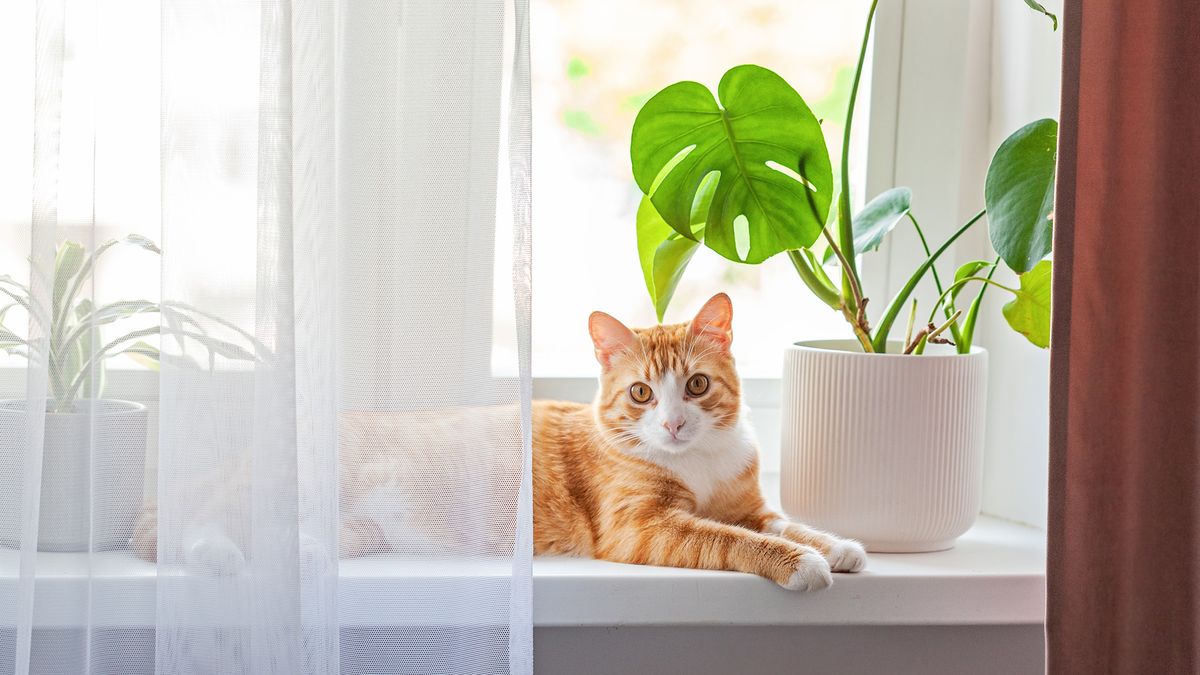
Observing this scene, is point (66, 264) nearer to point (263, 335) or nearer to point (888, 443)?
point (263, 335)

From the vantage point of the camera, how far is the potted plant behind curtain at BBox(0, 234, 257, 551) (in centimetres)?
91

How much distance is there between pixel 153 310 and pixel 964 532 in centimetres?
91

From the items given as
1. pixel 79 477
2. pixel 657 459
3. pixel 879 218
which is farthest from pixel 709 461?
pixel 79 477

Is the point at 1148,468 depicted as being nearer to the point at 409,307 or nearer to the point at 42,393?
the point at 409,307

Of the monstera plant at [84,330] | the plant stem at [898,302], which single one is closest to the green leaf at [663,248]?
the plant stem at [898,302]

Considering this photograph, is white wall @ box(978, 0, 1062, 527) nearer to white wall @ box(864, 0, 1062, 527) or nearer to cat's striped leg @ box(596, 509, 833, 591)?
white wall @ box(864, 0, 1062, 527)

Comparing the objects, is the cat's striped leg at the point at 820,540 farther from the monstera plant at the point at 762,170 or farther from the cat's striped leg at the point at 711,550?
the monstera plant at the point at 762,170

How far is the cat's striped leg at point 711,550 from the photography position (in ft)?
3.47

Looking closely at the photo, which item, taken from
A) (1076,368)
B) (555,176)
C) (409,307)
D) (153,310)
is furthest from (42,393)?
(1076,368)

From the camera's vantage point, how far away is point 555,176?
1.40 m

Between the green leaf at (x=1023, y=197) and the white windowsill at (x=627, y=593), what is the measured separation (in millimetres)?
352

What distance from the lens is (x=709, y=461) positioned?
4.00 feet

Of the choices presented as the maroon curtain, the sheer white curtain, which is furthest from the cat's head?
the maroon curtain

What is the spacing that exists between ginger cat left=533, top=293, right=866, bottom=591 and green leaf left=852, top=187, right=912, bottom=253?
17cm
